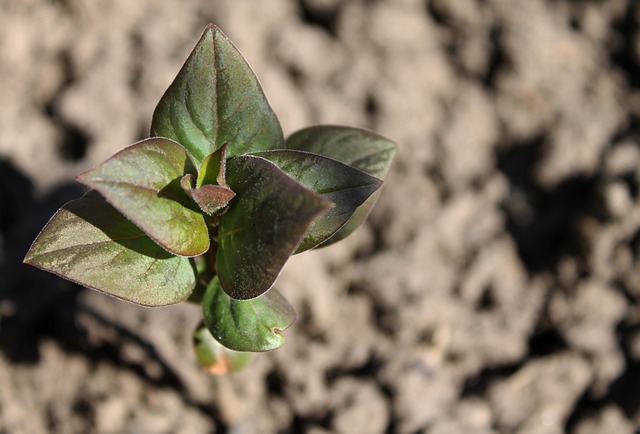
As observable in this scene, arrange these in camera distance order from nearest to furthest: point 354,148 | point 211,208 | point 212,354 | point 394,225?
point 211,208 → point 354,148 → point 212,354 → point 394,225

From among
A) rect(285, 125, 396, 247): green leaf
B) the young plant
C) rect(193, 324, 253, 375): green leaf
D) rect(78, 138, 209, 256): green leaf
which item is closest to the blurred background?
rect(193, 324, 253, 375): green leaf

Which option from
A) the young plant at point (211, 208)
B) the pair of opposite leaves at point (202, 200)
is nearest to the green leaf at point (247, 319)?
the young plant at point (211, 208)

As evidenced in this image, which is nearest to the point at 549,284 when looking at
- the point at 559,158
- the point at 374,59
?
the point at 559,158

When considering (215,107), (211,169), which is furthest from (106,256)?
(215,107)

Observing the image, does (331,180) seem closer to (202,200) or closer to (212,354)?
(202,200)

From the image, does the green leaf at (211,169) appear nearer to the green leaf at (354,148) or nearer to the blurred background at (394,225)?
the green leaf at (354,148)

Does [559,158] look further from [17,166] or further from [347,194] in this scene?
[17,166]
